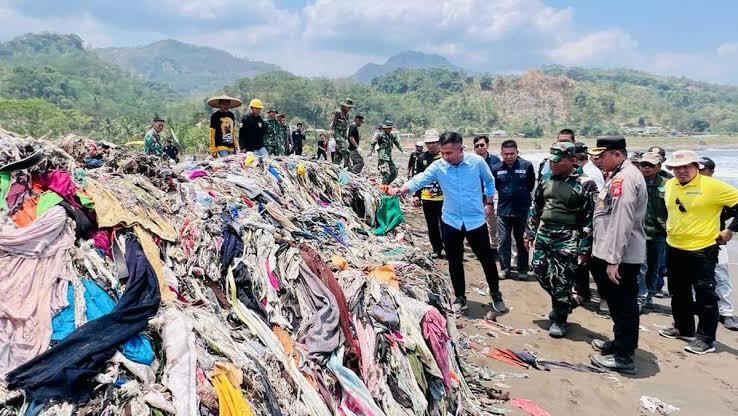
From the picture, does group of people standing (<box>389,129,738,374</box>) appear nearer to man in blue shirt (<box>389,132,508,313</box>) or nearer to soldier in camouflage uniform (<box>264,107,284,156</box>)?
man in blue shirt (<box>389,132,508,313</box>)

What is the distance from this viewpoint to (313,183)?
7.19m

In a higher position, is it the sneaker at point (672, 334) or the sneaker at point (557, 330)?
the sneaker at point (557, 330)

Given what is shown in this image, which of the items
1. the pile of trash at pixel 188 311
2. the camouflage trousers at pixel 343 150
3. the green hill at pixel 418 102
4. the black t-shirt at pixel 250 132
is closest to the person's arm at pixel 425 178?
the pile of trash at pixel 188 311

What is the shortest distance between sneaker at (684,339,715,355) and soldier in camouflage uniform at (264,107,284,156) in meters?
8.35

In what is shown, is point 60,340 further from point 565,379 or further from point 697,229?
point 697,229

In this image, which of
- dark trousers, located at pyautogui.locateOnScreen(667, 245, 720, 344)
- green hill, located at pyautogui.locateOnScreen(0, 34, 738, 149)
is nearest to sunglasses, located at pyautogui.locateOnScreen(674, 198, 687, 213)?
dark trousers, located at pyautogui.locateOnScreen(667, 245, 720, 344)

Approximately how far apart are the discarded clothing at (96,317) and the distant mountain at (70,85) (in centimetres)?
6645

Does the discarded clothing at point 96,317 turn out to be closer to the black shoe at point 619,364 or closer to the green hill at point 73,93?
the black shoe at point 619,364

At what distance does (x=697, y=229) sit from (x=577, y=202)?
3.81 ft

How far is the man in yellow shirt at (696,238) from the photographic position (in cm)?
446

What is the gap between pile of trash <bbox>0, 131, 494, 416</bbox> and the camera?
2461 mm

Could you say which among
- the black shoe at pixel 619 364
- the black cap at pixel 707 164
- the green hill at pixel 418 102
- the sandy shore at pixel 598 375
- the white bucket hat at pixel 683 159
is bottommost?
the sandy shore at pixel 598 375

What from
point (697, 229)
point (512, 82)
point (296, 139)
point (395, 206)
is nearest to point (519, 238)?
point (395, 206)

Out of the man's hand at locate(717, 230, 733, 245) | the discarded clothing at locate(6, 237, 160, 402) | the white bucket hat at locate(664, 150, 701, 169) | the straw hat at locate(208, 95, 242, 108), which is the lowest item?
the discarded clothing at locate(6, 237, 160, 402)
